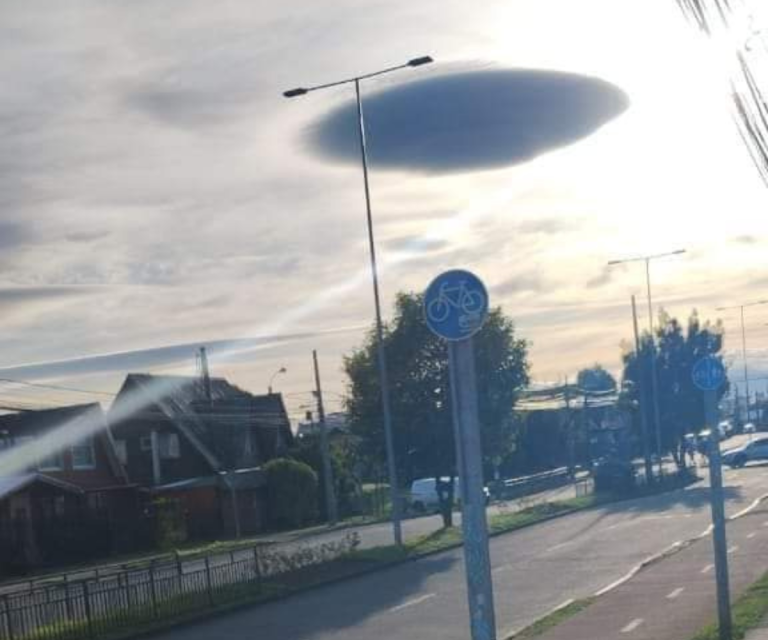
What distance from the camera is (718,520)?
15992 mm

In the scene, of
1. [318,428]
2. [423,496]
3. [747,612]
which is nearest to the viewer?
[747,612]

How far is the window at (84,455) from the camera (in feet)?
178

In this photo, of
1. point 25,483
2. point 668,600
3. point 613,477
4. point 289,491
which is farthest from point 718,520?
point 289,491

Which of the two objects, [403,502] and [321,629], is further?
[403,502]

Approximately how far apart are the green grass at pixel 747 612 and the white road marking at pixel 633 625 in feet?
4.13

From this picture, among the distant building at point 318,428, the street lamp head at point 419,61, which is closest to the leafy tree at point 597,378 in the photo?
the distant building at point 318,428

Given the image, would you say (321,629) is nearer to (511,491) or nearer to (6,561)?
(6,561)

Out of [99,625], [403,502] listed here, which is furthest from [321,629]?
[403,502]

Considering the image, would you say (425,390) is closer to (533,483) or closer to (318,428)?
(533,483)

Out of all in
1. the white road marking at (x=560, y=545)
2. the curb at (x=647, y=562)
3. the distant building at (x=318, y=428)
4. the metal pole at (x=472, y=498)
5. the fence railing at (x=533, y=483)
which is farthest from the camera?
the distant building at (x=318, y=428)

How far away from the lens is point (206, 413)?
223 feet

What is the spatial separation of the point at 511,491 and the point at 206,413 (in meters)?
15.6

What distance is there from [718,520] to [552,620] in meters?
4.63

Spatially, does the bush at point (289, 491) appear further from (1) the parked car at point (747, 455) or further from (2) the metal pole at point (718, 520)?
(2) the metal pole at point (718, 520)
